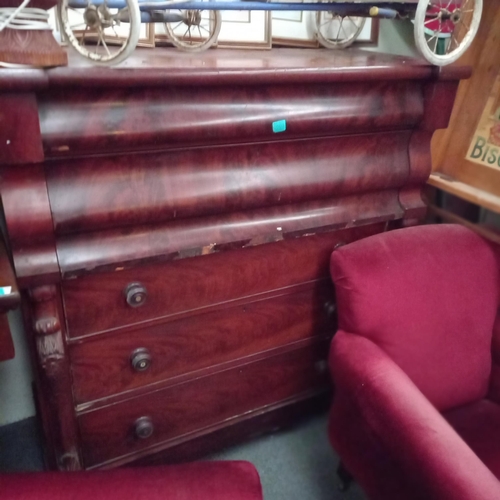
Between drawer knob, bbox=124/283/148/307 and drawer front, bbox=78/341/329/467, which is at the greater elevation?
drawer knob, bbox=124/283/148/307

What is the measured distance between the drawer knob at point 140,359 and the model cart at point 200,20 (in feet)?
2.09

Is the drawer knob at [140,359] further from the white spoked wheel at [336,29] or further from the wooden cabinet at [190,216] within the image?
the white spoked wheel at [336,29]

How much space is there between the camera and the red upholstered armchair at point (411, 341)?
1062mm

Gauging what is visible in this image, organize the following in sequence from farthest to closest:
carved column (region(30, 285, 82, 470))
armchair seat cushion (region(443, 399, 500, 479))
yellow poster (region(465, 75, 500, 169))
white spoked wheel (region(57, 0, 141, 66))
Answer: yellow poster (region(465, 75, 500, 169))
armchair seat cushion (region(443, 399, 500, 479))
carved column (region(30, 285, 82, 470))
white spoked wheel (region(57, 0, 141, 66))

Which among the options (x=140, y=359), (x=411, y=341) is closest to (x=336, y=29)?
(x=411, y=341)

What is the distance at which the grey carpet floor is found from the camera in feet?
4.69

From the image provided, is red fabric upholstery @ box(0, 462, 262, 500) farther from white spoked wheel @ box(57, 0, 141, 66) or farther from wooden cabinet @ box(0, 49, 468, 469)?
white spoked wheel @ box(57, 0, 141, 66)

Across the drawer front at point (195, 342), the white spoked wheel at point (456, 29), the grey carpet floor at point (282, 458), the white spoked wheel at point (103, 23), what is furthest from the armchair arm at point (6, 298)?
the white spoked wheel at point (456, 29)

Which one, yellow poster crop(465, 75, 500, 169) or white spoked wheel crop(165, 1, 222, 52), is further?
yellow poster crop(465, 75, 500, 169)

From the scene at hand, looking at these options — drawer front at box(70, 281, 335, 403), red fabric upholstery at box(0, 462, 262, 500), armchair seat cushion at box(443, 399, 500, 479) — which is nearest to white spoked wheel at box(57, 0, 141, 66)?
drawer front at box(70, 281, 335, 403)

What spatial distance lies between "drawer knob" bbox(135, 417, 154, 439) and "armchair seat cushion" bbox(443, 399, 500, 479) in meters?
0.76

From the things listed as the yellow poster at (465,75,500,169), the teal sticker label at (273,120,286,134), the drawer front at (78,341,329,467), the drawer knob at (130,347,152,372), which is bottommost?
the drawer front at (78,341,329,467)

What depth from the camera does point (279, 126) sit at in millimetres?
1049

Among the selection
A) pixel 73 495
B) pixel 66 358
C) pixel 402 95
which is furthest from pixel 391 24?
pixel 73 495
